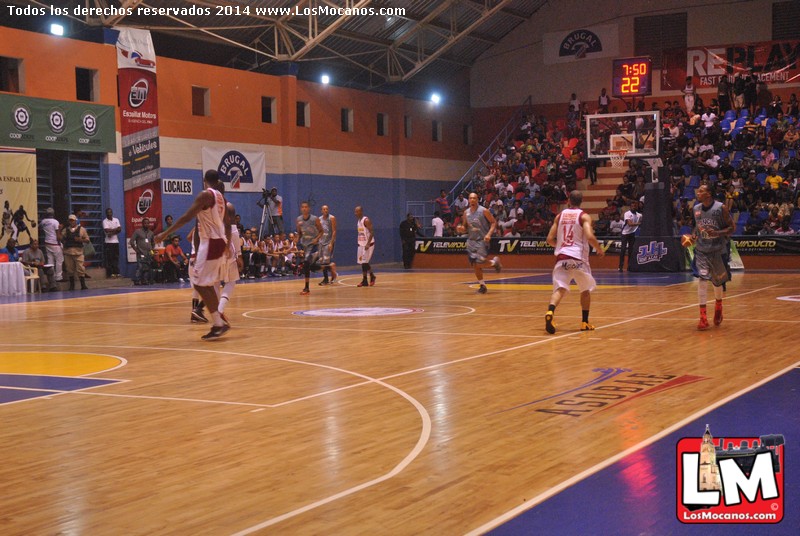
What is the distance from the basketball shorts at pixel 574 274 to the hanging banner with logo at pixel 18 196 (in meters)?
16.0

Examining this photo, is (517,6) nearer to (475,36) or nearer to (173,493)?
(475,36)

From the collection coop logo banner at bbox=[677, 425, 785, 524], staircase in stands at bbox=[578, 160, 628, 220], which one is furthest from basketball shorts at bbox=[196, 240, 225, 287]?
staircase in stands at bbox=[578, 160, 628, 220]

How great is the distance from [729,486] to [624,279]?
1997 cm

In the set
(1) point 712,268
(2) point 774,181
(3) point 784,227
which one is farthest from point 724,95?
(1) point 712,268

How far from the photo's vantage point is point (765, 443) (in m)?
4.60

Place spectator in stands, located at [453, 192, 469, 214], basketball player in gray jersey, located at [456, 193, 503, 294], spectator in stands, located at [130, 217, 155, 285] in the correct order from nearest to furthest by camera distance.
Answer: basketball player in gray jersey, located at [456, 193, 503, 294] → spectator in stands, located at [130, 217, 155, 285] → spectator in stands, located at [453, 192, 469, 214]

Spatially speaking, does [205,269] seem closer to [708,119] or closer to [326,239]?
[326,239]

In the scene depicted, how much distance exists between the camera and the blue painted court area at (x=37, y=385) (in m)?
8.22

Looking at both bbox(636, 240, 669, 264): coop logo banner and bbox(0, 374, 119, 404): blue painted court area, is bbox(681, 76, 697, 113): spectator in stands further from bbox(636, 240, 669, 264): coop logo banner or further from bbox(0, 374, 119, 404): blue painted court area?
bbox(0, 374, 119, 404): blue painted court area

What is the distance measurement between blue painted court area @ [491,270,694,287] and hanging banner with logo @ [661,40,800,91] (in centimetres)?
1399

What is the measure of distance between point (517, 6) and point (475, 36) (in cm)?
211

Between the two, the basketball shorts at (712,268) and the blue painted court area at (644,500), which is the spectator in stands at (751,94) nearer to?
the basketball shorts at (712,268)

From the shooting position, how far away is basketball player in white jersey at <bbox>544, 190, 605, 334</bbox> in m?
12.1

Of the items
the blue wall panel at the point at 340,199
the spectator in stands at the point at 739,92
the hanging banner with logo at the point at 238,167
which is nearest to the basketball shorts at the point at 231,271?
the blue wall panel at the point at 340,199
